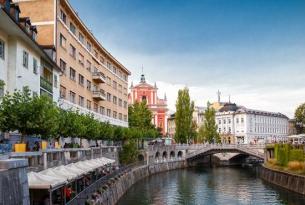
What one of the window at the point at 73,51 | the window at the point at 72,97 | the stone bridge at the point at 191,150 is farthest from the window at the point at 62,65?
the stone bridge at the point at 191,150

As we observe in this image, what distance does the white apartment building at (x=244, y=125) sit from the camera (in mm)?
169000

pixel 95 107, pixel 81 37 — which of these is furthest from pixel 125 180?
pixel 81 37

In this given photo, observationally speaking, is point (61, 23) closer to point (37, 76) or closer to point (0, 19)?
point (37, 76)

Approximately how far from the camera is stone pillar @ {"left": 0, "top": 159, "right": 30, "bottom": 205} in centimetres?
1547

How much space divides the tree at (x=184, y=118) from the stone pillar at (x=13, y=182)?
95722 mm

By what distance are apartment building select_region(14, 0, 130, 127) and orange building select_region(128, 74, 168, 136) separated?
51.0m

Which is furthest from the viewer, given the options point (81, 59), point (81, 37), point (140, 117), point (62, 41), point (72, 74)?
point (140, 117)

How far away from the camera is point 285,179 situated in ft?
194

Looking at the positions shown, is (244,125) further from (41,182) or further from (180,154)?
(41,182)

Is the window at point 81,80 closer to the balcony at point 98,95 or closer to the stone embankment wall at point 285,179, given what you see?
the balcony at point 98,95

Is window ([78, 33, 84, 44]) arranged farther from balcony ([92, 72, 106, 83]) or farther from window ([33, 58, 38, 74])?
window ([33, 58, 38, 74])

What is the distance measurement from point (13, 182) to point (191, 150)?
97337 mm


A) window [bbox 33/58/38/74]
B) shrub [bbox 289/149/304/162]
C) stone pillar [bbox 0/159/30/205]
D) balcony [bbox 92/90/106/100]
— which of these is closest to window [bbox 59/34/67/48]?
window [bbox 33/58/38/74]

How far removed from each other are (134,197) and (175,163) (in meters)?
55.4
